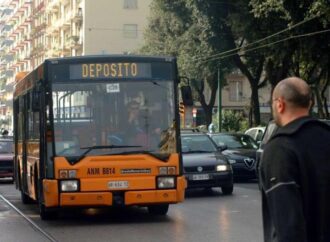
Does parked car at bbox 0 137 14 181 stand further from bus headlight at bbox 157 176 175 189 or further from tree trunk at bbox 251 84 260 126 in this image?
tree trunk at bbox 251 84 260 126

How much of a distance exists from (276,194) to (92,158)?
9124mm

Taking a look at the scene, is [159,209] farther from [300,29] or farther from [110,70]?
[300,29]

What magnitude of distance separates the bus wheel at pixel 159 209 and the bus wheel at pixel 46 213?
181cm

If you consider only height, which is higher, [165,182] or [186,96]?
[186,96]

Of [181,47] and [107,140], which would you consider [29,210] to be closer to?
[107,140]

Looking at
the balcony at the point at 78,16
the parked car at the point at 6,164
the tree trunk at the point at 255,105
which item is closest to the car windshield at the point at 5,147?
the parked car at the point at 6,164

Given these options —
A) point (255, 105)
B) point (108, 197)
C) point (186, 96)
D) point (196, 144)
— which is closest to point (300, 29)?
point (196, 144)

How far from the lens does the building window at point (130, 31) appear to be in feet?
270

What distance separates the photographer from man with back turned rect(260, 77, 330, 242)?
12.6ft

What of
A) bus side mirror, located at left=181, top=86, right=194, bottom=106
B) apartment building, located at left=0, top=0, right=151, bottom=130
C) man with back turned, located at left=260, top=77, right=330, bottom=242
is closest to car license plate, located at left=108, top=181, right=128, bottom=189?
bus side mirror, located at left=181, top=86, right=194, bottom=106

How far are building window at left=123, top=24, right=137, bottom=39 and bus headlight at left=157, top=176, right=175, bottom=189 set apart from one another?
70.0m

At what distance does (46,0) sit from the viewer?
102 m

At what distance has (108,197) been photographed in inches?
504

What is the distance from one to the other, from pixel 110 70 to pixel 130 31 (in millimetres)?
70052
